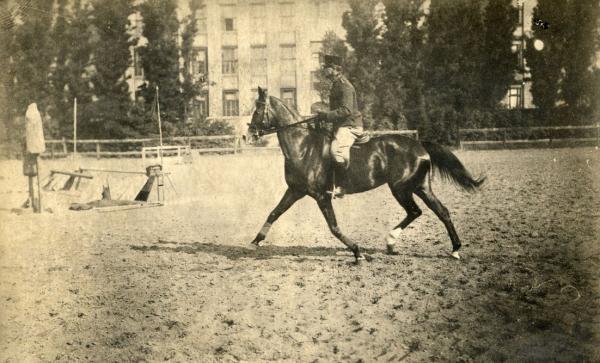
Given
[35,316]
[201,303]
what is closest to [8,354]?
[35,316]

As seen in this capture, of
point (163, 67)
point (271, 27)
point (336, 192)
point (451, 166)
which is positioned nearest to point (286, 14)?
point (271, 27)

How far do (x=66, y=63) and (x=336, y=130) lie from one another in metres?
15.0

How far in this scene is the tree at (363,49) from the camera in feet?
30.1

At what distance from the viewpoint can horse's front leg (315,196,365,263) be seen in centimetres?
589

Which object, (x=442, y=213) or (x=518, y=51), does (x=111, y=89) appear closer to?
(x=518, y=51)

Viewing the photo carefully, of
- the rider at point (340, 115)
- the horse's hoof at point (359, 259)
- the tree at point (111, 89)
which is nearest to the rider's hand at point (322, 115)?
the rider at point (340, 115)

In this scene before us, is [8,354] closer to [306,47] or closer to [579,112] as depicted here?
[306,47]

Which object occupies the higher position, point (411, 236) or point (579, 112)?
point (579, 112)

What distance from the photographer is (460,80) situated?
47.1 feet

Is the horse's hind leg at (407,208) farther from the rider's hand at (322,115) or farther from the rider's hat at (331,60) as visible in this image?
the rider's hat at (331,60)

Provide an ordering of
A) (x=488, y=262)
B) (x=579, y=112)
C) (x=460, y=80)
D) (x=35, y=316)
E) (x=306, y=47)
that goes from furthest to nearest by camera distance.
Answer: (x=579, y=112) < (x=460, y=80) < (x=306, y=47) < (x=488, y=262) < (x=35, y=316)

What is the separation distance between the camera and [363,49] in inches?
384

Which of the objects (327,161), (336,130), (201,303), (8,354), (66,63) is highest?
(66,63)

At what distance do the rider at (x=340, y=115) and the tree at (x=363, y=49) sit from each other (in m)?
3.37
